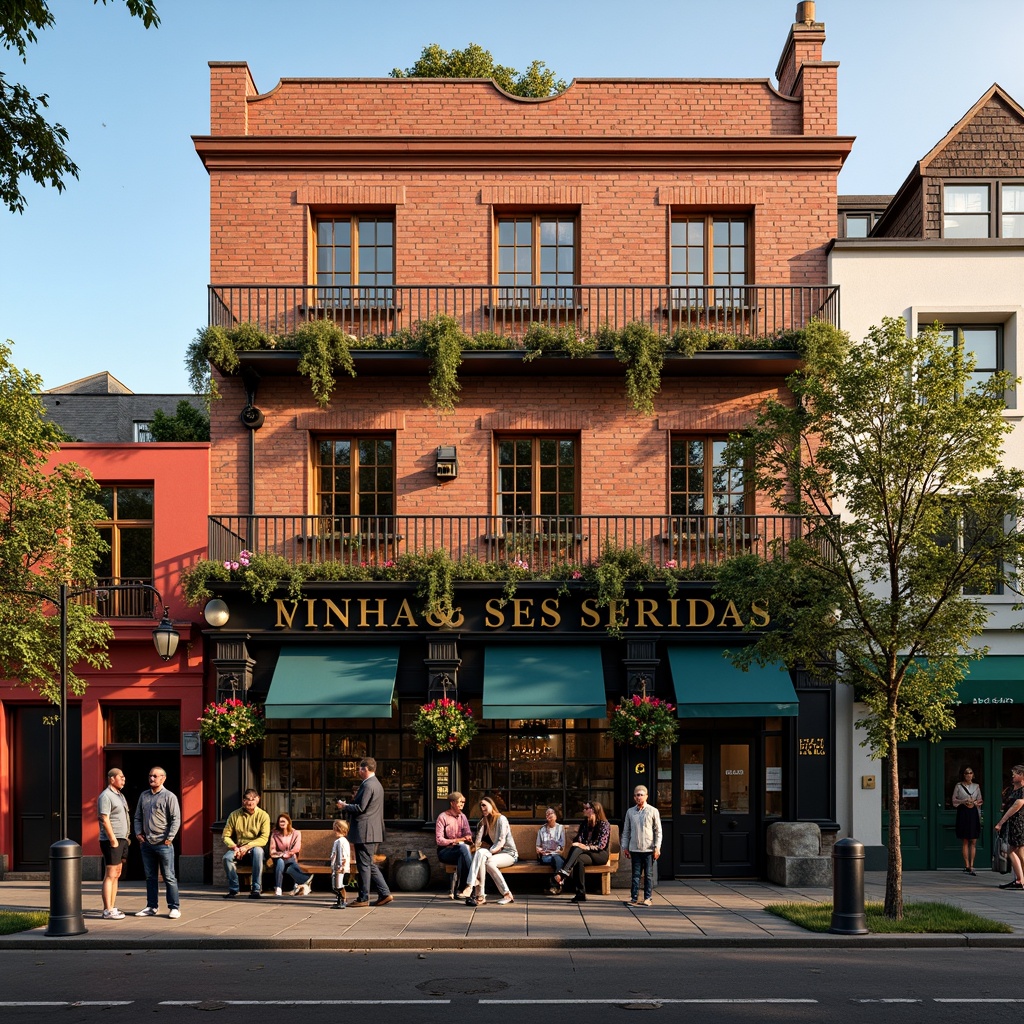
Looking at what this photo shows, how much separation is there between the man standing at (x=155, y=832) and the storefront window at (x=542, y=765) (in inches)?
199

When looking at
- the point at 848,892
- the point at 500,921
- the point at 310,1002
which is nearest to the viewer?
the point at 310,1002

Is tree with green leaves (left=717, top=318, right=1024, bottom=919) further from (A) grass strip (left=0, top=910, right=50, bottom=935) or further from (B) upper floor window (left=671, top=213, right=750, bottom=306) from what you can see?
(A) grass strip (left=0, top=910, right=50, bottom=935)

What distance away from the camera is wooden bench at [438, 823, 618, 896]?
49.7ft

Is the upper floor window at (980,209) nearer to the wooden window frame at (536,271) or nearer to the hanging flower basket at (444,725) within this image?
the wooden window frame at (536,271)

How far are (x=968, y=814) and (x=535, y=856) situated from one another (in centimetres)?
723

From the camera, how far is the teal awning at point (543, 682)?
641 inches

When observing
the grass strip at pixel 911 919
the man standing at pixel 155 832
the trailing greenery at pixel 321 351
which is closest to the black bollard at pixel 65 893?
the man standing at pixel 155 832

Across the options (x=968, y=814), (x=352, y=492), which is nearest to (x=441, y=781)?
(x=352, y=492)

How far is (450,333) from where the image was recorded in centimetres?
1712

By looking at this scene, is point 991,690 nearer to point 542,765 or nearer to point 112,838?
point 542,765

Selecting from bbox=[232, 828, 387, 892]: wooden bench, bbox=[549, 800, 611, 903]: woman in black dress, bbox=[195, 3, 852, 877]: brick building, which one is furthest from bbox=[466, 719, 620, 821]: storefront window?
bbox=[232, 828, 387, 892]: wooden bench

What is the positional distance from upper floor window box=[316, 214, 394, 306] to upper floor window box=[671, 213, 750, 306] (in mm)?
5109

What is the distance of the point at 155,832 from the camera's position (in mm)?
13828

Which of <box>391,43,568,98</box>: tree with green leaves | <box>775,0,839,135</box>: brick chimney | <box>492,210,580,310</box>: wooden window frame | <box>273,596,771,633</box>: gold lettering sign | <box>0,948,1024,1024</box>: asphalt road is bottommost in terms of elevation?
<box>0,948,1024,1024</box>: asphalt road
